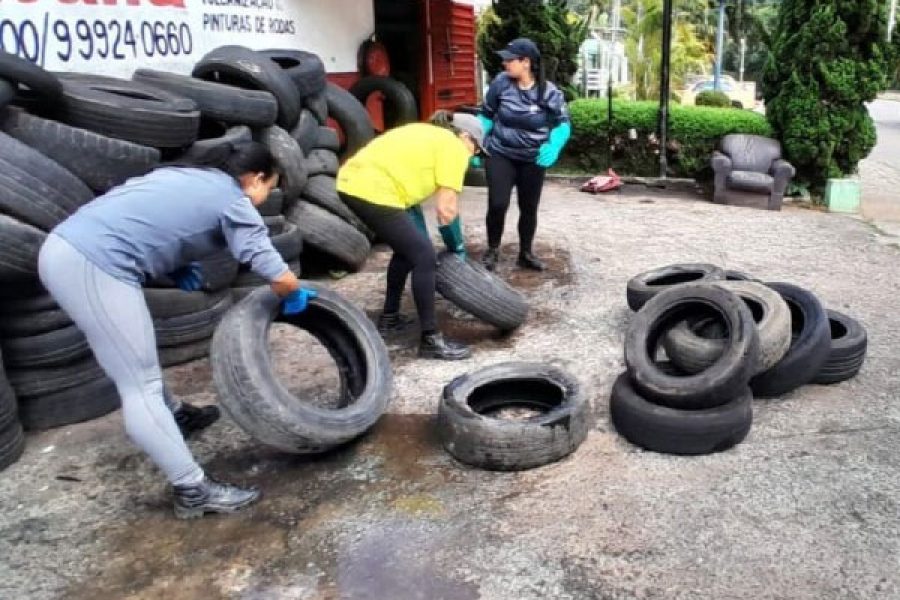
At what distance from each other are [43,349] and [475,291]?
2.24 metres

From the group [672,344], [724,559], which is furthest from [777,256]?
[724,559]

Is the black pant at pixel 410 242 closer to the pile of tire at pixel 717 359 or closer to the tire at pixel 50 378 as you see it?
the pile of tire at pixel 717 359

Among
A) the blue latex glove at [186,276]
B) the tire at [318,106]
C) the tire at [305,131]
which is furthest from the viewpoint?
the tire at [318,106]

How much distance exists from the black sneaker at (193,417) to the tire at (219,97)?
2203 mm

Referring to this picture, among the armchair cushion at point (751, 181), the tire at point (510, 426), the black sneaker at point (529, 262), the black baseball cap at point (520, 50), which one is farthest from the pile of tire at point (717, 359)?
the armchair cushion at point (751, 181)

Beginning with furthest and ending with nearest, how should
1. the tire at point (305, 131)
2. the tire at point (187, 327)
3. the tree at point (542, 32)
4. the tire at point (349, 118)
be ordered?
the tree at point (542, 32)
the tire at point (349, 118)
the tire at point (305, 131)
the tire at point (187, 327)

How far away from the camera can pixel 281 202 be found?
536 cm

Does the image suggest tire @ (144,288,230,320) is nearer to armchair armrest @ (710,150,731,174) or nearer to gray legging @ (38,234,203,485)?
gray legging @ (38,234,203,485)

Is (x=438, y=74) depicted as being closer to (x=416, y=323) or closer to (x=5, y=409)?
(x=416, y=323)

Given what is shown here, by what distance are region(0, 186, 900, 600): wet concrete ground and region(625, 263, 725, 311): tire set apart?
1.85ft

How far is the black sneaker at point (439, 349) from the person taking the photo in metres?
4.41

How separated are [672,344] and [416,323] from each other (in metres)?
1.86

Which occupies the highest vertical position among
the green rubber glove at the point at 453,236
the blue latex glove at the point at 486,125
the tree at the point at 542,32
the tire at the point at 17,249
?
the tree at the point at 542,32

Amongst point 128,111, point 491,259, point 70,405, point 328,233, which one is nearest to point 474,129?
point 491,259
